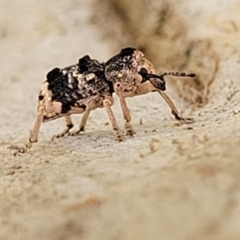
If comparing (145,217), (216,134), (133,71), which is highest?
(133,71)

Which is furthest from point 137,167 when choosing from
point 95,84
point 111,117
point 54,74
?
point 54,74

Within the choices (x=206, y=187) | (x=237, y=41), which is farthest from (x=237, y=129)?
(x=237, y=41)

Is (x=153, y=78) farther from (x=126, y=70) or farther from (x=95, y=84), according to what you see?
(x=95, y=84)

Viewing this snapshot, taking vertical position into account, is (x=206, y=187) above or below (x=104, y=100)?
below

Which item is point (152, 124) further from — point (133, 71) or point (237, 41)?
point (237, 41)

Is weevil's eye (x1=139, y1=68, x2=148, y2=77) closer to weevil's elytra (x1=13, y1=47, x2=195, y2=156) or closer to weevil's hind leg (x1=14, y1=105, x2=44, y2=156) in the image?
weevil's elytra (x1=13, y1=47, x2=195, y2=156)

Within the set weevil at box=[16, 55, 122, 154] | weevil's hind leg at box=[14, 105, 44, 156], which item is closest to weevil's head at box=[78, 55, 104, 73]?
weevil at box=[16, 55, 122, 154]

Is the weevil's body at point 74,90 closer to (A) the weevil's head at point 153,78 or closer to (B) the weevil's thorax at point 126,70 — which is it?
(B) the weevil's thorax at point 126,70
